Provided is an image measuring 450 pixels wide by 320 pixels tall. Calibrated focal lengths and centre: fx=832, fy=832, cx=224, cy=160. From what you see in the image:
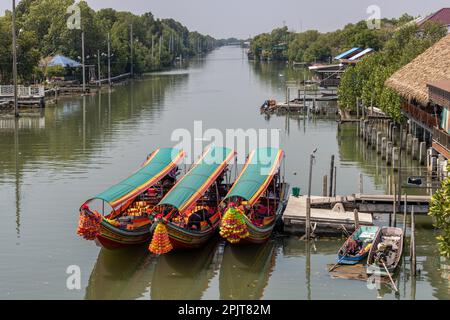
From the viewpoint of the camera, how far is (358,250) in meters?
29.1

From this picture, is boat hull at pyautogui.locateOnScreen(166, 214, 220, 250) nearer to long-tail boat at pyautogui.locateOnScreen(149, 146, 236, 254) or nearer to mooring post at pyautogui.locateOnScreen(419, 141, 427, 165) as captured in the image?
long-tail boat at pyautogui.locateOnScreen(149, 146, 236, 254)

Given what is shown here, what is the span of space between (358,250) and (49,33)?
87.2 metres

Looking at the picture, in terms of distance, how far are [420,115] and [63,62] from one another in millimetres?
66417

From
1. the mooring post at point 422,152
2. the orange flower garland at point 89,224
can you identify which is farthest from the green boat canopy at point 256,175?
the mooring post at point 422,152

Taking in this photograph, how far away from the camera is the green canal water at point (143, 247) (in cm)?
2738

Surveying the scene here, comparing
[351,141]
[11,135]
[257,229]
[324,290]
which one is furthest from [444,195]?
[11,135]

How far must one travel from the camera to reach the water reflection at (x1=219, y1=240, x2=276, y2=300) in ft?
89.7

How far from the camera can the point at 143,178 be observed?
33562 mm

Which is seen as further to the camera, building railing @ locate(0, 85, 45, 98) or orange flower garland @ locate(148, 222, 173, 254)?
building railing @ locate(0, 85, 45, 98)

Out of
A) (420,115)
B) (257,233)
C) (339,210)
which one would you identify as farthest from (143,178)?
(420,115)

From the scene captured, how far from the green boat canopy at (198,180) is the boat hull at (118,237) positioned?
158cm

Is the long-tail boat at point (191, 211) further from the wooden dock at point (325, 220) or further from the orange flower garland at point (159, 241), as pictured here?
the wooden dock at point (325, 220)

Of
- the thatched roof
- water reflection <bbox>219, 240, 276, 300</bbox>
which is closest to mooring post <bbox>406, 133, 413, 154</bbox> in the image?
the thatched roof

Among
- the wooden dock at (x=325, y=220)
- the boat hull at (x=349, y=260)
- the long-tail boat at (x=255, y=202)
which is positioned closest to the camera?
the boat hull at (x=349, y=260)
